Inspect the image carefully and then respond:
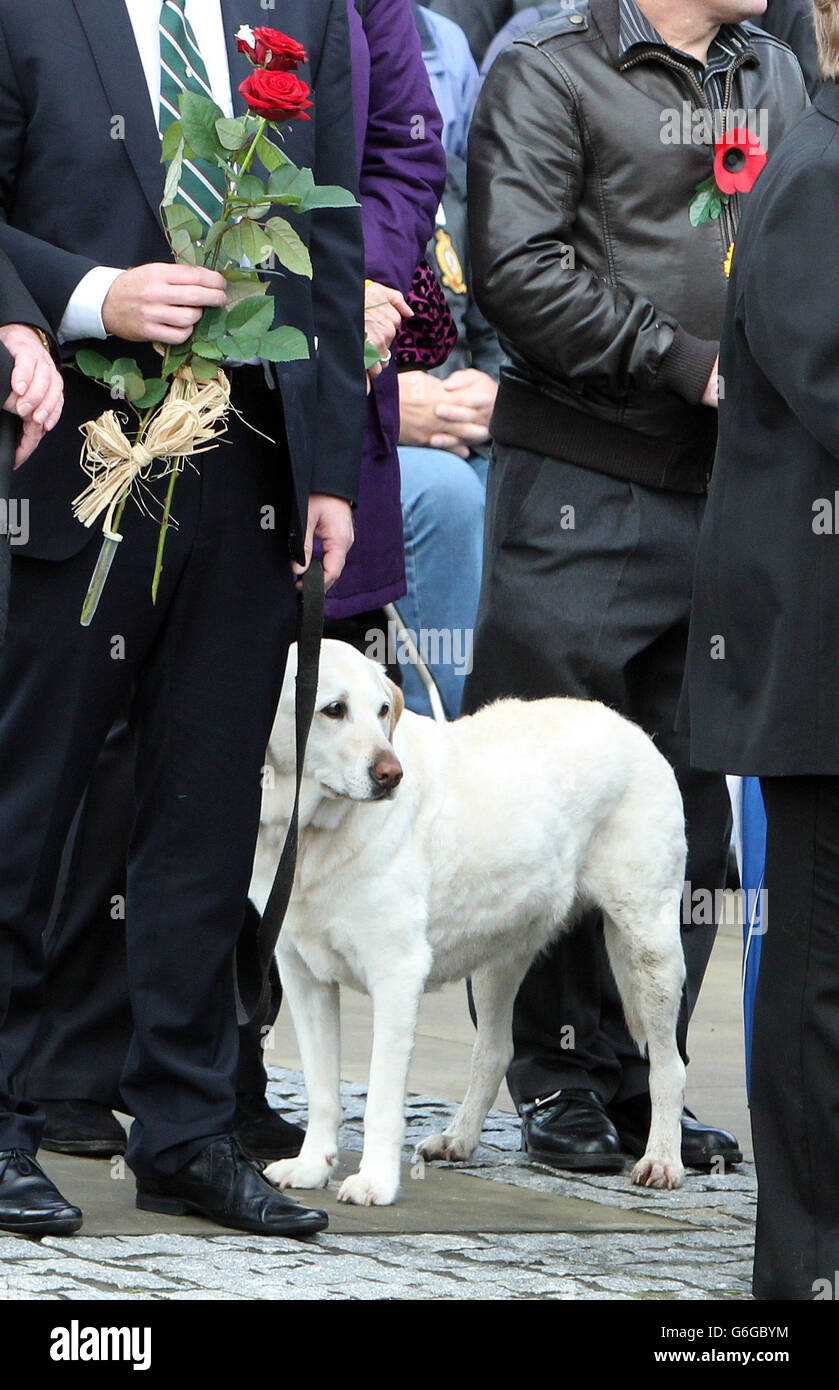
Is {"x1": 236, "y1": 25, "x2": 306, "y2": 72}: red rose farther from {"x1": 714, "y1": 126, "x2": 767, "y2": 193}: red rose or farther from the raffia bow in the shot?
{"x1": 714, "y1": 126, "x2": 767, "y2": 193}: red rose

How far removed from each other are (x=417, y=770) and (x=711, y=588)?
1175 mm

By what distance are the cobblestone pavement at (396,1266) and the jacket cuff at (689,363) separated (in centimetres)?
181

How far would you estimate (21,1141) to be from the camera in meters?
3.90

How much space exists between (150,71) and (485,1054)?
233 centimetres

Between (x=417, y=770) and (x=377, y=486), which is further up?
(x=377, y=486)

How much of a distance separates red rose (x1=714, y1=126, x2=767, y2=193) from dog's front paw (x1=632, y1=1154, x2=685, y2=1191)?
220 centimetres

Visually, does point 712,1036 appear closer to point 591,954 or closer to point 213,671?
point 591,954

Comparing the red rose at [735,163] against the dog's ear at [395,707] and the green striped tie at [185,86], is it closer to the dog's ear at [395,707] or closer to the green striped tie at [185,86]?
the dog's ear at [395,707]

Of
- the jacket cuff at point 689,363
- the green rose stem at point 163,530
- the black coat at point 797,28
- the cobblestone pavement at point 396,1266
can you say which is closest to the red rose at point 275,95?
the green rose stem at point 163,530

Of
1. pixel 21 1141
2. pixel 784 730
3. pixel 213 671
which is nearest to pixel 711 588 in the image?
pixel 784 730

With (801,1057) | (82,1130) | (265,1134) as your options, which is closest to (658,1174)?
(265,1134)

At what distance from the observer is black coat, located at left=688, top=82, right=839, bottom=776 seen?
3.38 m

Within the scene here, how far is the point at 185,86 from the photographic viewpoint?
3.91 metres

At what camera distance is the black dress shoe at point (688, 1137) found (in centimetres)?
503
